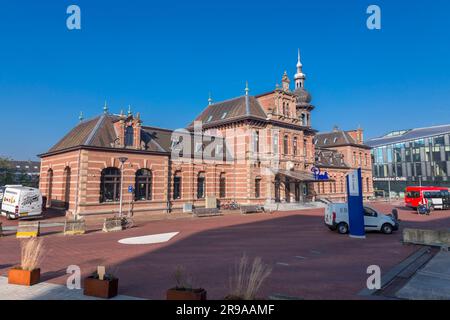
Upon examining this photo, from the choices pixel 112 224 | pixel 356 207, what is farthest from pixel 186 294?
pixel 112 224

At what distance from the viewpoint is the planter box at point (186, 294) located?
5551 mm

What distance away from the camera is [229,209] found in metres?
35.1

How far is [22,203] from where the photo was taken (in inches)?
893

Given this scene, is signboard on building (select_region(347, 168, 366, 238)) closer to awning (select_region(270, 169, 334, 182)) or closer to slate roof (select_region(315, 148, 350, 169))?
awning (select_region(270, 169, 334, 182))

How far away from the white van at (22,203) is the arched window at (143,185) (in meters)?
8.05

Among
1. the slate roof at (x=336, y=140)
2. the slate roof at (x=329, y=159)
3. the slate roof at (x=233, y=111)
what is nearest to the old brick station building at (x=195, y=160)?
the slate roof at (x=233, y=111)

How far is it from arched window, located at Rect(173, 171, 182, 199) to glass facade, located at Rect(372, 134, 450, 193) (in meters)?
61.2

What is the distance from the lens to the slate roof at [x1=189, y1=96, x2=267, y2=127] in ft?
126

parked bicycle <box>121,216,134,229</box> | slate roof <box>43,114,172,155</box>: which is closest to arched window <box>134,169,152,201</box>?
slate roof <box>43,114,172,155</box>

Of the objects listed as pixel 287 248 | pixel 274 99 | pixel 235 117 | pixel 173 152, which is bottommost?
pixel 287 248

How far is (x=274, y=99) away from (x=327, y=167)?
20916mm

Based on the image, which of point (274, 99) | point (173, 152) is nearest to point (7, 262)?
point (173, 152)

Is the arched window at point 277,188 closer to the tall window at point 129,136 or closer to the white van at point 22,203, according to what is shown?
the tall window at point 129,136
